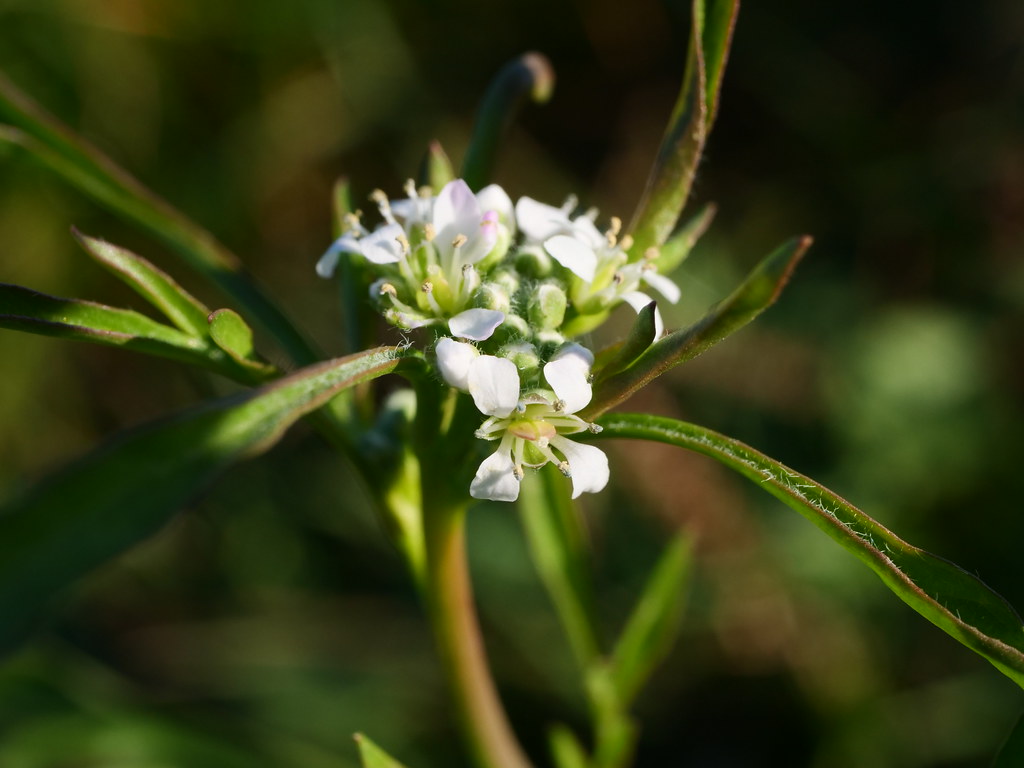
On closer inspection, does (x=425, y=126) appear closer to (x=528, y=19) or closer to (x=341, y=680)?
(x=528, y=19)

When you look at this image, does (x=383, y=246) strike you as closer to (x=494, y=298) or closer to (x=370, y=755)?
(x=494, y=298)

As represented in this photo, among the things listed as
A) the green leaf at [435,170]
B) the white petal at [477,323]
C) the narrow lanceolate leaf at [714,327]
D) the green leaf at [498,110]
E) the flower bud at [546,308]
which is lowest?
the narrow lanceolate leaf at [714,327]

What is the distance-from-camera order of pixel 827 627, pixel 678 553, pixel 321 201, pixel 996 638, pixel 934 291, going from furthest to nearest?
pixel 321 201, pixel 934 291, pixel 827 627, pixel 678 553, pixel 996 638

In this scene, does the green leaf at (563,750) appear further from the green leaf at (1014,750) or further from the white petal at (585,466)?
the green leaf at (1014,750)

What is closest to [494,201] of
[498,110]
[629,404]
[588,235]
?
[588,235]

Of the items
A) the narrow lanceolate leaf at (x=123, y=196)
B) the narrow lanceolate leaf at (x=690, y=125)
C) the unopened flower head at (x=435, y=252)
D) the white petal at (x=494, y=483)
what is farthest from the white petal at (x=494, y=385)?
the narrow lanceolate leaf at (x=123, y=196)

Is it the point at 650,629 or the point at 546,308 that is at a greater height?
the point at 546,308

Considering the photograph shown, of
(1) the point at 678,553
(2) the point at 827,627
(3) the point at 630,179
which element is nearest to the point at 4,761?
(1) the point at 678,553
